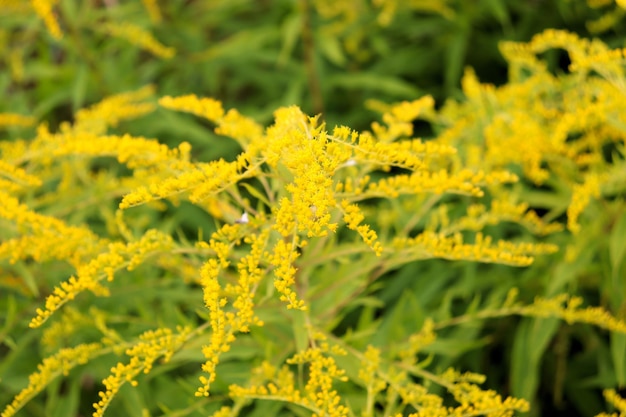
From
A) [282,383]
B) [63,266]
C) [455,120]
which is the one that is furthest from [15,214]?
[455,120]

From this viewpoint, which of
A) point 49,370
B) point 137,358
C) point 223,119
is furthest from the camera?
point 223,119

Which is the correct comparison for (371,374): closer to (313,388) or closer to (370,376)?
(370,376)

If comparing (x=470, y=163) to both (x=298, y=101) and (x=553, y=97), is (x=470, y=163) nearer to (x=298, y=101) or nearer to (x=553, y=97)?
(x=553, y=97)

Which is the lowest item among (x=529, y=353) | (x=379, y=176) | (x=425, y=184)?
(x=529, y=353)

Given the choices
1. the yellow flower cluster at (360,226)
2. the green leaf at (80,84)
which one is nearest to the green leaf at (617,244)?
the yellow flower cluster at (360,226)

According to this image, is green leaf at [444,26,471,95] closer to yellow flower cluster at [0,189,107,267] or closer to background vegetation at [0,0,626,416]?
background vegetation at [0,0,626,416]

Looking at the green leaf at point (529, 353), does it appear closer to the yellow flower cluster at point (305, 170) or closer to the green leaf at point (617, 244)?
the green leaf at point (617, 244)

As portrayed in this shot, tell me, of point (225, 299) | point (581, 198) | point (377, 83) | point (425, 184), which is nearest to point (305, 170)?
point (225, 299)
